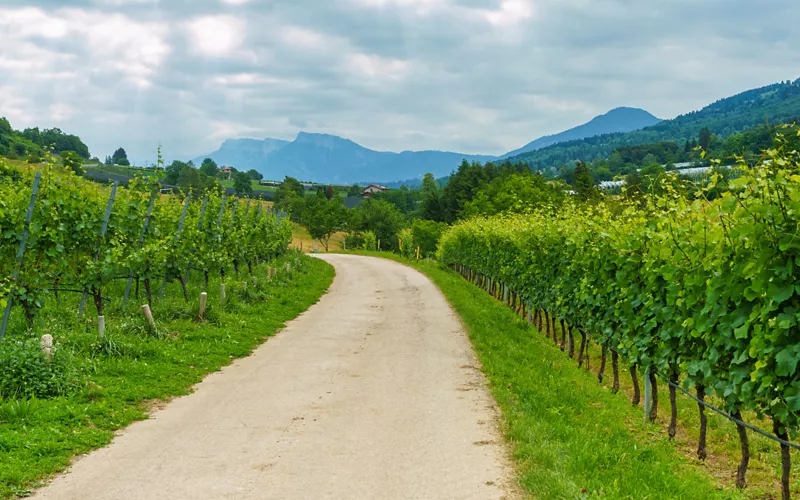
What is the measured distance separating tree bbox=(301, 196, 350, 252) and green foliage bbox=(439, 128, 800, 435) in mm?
73185

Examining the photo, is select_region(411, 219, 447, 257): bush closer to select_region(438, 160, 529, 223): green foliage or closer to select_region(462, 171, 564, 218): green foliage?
select_region(462, 171, 564, 218): green foliage

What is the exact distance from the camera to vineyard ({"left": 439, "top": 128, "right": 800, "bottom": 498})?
5.14 meters

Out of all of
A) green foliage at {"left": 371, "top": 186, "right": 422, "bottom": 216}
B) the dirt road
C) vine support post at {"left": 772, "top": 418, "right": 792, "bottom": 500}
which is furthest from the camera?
green foliage at {"left": 371, "top": 186, "right": 422, "bottom": 216}

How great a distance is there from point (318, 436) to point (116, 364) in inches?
164

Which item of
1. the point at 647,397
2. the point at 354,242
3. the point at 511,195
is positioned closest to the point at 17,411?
the point at 647,397

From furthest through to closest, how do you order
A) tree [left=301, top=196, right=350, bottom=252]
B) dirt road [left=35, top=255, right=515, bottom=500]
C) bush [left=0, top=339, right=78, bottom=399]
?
tree [left=301, top=196, right=350, bottom=252] → bush [left=0, top=339, right=78, bottom=399] → dirt road [left=35, top=255, right=515, bottom=500]

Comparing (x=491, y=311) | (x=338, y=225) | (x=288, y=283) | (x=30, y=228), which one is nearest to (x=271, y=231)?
(x=288, y=283)

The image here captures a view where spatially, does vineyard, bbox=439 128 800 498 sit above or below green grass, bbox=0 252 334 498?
above

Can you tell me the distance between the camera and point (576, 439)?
7.23 meters

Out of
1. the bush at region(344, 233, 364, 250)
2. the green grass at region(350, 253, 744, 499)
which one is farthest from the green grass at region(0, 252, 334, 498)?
the bush at region(344, 233, 364, 250)

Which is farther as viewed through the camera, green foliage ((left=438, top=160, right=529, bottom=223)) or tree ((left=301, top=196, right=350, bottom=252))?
green foliage ((left=438, top=160, right=529, bottom=223))

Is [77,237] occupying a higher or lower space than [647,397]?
higher

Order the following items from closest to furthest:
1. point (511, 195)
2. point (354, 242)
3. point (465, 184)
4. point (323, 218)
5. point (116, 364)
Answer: point (116, 364)
point (511, 195)
point (323, 218)
point (354, 242)
point (465, 184)

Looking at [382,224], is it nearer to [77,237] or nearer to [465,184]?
[465,184]
